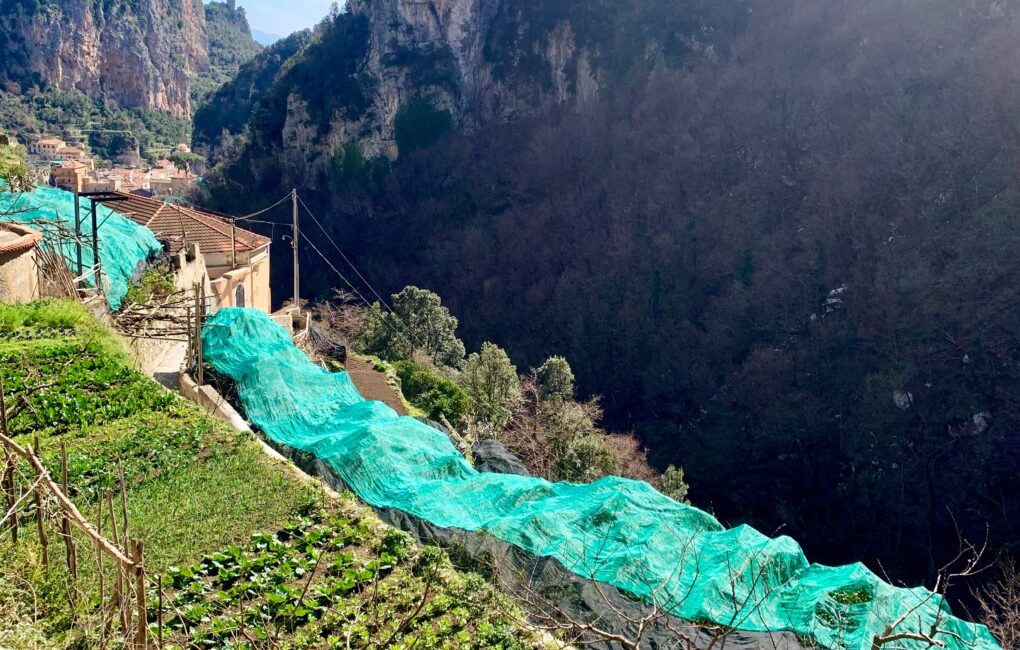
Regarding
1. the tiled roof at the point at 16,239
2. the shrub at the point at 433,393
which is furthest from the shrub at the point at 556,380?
the tiled roof at the point at 16,239

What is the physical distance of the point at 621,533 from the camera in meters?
8.40

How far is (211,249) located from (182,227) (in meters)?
0.77

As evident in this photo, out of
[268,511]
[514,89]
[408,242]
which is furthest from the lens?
[514,89]

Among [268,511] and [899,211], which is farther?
[899,211]

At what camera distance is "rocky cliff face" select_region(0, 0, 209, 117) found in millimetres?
65312

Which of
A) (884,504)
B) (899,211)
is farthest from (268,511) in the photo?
(899,211)

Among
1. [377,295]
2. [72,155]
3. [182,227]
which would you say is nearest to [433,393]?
[182,227]

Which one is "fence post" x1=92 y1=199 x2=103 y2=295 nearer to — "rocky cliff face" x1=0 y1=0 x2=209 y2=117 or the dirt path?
the dirt path

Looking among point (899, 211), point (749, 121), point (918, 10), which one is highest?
point (918, 10)

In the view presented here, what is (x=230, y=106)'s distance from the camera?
218ft

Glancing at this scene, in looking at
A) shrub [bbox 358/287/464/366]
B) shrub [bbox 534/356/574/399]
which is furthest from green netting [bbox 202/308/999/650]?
shrub [bbox 358/287/464/366]

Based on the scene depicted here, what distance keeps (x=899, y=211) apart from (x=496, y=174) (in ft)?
72.1

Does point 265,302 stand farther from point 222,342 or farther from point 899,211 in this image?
point 899,211

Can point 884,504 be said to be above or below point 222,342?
below
